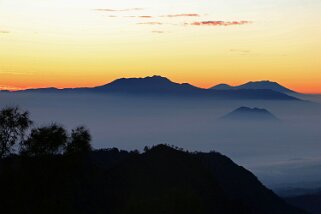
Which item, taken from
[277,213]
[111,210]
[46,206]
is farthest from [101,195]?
[277,213]

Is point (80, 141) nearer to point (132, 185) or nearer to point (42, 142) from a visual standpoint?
point (42, 142)

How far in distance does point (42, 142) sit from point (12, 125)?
3.04 metres

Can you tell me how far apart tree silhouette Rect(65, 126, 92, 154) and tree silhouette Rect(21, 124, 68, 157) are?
2.37m

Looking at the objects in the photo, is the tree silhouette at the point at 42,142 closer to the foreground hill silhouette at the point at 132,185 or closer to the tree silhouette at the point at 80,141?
the foreground hill silhouette at the point at 132,185

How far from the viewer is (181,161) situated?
4505 inches

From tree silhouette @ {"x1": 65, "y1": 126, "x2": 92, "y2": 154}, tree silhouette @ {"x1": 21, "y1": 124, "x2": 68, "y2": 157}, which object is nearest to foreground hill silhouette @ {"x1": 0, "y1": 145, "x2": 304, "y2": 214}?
tree silhouette @ {"x1": 21, "y1": 124, "x2": 68, "y2": 157}

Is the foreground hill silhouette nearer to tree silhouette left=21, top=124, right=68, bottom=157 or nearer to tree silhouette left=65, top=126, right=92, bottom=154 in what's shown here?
tree silhouette left=21, top=124, right=68, bottom=157

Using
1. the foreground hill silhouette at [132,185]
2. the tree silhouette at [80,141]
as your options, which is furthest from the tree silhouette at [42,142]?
the tree silhouette at [80,141]

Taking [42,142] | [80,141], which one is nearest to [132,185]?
[80,141]

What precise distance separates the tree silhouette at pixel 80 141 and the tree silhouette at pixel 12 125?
5.35 meters

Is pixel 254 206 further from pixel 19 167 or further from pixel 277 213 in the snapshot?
pixel 19 167

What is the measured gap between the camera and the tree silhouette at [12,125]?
46.5 m

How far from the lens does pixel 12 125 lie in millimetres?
46969

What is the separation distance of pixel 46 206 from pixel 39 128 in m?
7.82
